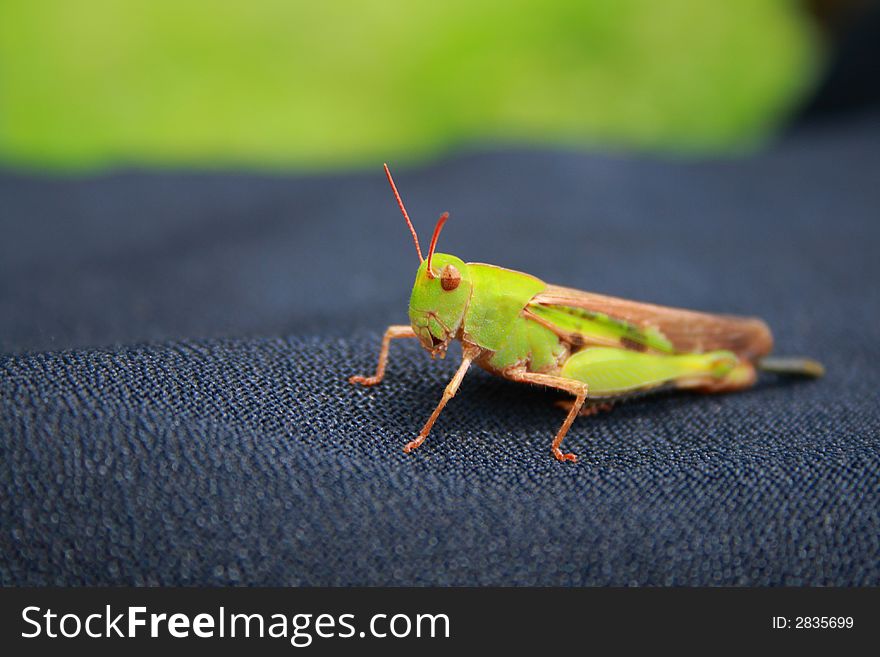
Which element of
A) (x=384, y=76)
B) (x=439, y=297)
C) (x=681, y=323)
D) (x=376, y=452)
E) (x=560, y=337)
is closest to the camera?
(x=376, y=452)

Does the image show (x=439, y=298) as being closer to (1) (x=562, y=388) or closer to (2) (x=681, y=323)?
(1) (x=562, y=388)

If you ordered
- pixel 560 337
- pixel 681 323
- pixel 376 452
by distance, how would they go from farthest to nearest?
pixel 681 323
pixel 560 337
pixel 376 452

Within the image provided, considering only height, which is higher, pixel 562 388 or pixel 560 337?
pixel 560 337

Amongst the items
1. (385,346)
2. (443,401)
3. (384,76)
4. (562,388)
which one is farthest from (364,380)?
(384,76)

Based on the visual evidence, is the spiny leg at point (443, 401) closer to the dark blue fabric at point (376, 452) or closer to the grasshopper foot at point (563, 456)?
the dark blue fabric at point (376, 452)

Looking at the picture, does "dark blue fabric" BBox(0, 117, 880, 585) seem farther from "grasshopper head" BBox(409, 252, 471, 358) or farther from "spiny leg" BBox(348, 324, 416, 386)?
"grasshopper head" BBox(409, 252, 471, 358)

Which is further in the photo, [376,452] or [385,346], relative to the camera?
[385,346]

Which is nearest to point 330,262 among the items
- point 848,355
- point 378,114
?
point 848,355

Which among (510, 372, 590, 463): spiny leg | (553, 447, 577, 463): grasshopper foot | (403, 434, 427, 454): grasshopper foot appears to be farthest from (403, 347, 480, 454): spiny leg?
(553, 447, 577, 463): grasshopper foot
